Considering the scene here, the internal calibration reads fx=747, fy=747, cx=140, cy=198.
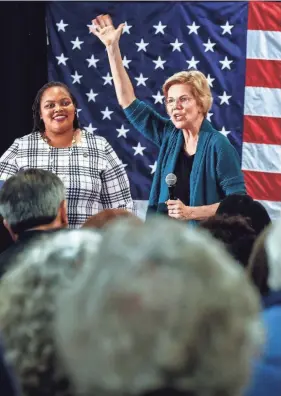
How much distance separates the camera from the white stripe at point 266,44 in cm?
496

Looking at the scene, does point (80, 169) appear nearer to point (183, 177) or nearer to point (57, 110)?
point (57, 110)

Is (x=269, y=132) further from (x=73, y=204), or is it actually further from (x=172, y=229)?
(x=172, y=229)

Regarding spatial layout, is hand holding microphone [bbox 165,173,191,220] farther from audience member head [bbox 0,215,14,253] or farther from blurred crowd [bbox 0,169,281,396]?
blurred crowd [bbox 0,169,281,396]

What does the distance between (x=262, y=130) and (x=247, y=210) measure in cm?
263

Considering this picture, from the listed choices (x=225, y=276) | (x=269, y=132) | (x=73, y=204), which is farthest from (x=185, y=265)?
(x=269, y=132)

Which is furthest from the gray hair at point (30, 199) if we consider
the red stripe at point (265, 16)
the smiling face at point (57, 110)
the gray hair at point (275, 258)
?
the red stripe at point (265, 16)

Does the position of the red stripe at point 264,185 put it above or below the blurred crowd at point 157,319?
below

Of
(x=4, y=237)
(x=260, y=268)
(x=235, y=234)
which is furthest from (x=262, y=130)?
(x=260, y=268)

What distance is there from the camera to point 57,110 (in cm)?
368

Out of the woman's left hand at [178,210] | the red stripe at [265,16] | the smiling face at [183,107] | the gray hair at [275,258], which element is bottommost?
the woman's left hand at [178,210]

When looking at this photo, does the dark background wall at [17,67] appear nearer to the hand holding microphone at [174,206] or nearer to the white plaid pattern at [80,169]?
the white plaid pattern at [80,169]

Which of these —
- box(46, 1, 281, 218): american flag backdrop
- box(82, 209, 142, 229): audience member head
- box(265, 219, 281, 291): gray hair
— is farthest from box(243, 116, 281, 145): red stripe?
box(265, 219, 281, 291): gray hair

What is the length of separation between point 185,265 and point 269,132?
426 cm

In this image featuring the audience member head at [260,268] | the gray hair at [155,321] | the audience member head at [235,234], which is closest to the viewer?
the gray hair at [155,321]
